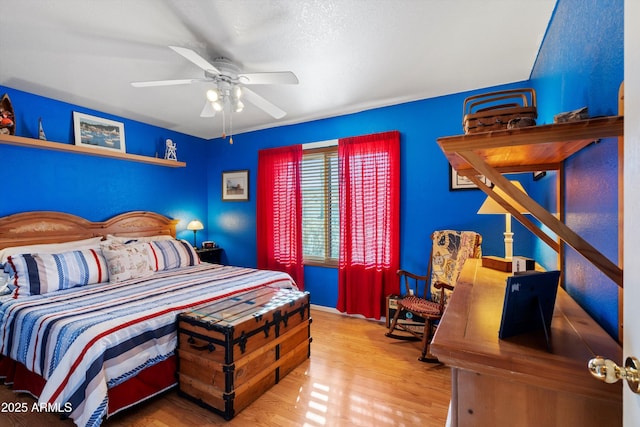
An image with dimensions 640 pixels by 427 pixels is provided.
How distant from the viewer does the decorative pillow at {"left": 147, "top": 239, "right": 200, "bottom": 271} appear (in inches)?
127

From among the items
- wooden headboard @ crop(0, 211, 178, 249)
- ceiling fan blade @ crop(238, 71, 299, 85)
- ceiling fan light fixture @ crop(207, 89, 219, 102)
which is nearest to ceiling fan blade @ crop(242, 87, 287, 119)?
ceiling fan blade @ crop(238, 71, 299, 85)

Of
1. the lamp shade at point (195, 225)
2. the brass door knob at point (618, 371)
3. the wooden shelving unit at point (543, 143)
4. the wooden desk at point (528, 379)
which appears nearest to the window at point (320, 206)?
the lamp shade at point (195, 225)

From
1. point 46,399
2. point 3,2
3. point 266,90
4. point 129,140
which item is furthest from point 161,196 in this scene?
point 46,399

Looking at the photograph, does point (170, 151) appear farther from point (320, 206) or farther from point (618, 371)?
point (618, 371)

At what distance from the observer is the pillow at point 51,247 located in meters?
2.56

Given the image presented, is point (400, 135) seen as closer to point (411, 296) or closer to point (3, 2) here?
point (411, 296)

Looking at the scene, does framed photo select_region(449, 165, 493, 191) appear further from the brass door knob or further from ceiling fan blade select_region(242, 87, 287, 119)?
the brass door knob

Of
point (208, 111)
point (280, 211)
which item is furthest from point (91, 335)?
point (280, 211)

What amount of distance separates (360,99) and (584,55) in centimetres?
214

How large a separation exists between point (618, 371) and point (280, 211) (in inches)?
143

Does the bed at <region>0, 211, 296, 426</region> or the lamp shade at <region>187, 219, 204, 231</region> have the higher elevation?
the lamp shade at <region>187, 219, 204, 231</region>

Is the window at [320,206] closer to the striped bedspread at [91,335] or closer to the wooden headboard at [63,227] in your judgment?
the striped bedspread at [91,335]

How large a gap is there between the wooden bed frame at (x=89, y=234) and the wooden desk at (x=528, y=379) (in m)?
1.95

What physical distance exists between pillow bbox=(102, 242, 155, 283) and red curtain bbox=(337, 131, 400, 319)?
2197 mm
